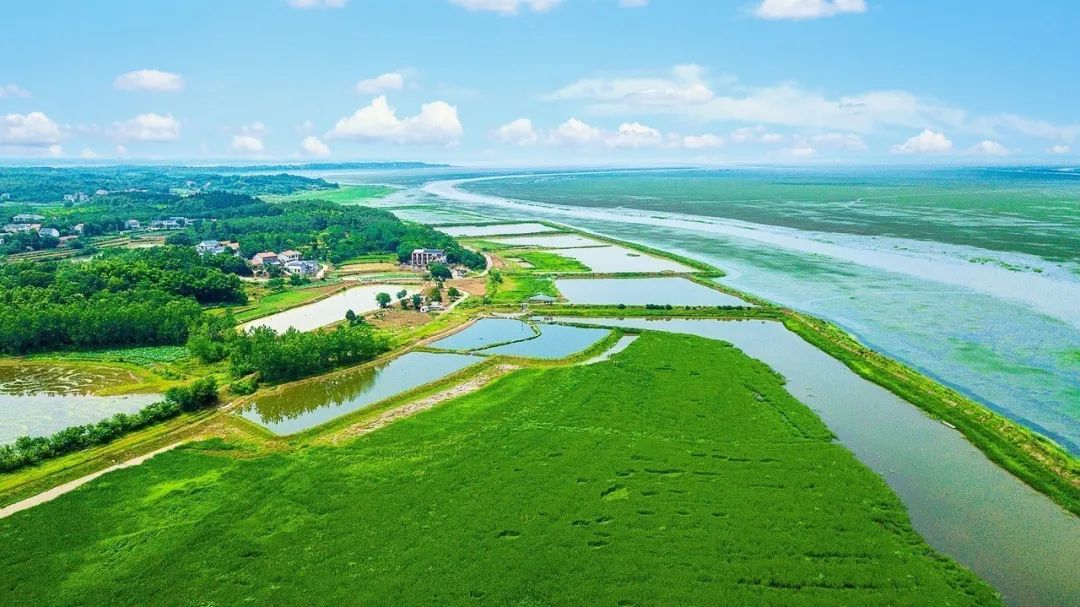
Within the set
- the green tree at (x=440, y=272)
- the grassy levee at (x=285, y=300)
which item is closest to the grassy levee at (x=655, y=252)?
the green tree at (x=440, y=272)

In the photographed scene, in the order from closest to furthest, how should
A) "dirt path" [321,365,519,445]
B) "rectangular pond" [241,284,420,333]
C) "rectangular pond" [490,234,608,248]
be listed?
"dirt path" [321,365,519,445] → "rectangular pond" [241,284,420,333] → "rectangular pond" [490,234,608,248]

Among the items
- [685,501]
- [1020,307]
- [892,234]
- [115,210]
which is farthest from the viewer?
[115,210]

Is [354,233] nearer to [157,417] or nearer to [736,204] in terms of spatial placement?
[157,417]

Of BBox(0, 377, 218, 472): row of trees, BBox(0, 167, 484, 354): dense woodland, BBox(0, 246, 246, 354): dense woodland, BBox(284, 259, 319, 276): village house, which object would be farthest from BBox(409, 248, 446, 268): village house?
BBox(0, 377, 218, 472): row of trees

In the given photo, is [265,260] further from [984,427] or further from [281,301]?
[984,427]

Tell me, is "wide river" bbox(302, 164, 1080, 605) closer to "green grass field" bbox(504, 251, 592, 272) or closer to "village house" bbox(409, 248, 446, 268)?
"green grass field" bbox(504, 251, 592, 272)

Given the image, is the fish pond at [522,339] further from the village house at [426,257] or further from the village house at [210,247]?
the village house at [210,247]

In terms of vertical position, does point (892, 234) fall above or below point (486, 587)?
above

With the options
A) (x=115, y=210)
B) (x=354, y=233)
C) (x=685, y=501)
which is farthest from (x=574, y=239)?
(x=115, y=210)
